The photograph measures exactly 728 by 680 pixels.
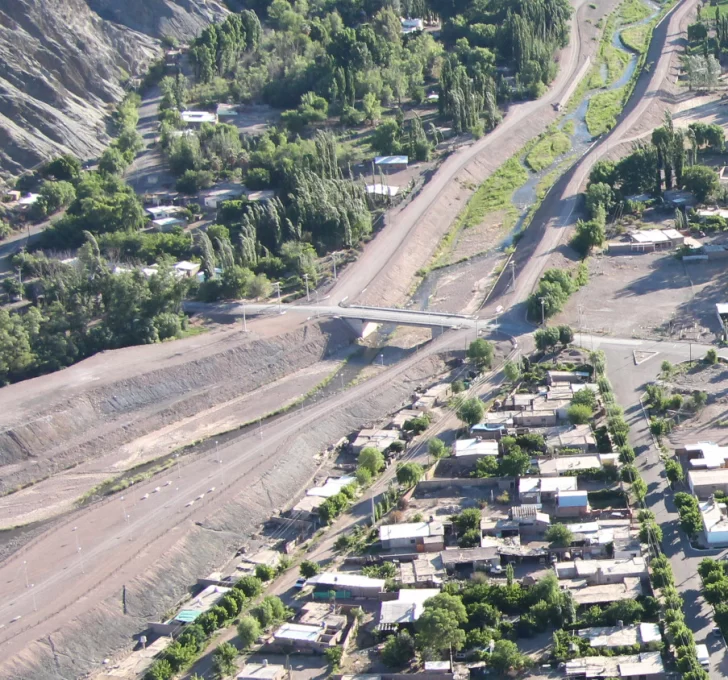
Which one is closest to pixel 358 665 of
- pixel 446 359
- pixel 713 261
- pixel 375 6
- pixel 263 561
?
pixel 263 561

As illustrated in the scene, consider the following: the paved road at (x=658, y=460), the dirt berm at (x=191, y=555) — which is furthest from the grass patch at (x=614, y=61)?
the dirt berm at (x=191, y=555)

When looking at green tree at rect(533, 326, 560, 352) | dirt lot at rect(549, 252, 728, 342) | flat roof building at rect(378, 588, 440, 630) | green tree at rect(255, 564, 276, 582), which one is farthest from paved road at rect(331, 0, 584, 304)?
flat roof building at rect(378, 588, 440, 630)

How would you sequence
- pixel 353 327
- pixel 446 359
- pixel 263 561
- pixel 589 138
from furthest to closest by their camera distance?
1. pixel 589 138
2. pixel 353 327
3. pixel 446 359
4. pixel 263 561

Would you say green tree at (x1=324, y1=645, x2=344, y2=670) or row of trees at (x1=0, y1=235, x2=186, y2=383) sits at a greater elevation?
row of trees at (x1=0, y1=235, x2=186, y2=383)

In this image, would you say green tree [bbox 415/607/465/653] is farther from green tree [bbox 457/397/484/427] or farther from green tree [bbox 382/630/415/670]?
green tree [bbox 457/397/484/427]

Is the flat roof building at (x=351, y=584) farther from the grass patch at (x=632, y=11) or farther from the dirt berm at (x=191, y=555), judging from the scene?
the grass patch at (x=632, y=11)

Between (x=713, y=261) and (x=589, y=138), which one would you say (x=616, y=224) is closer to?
(x=713, y=261)
